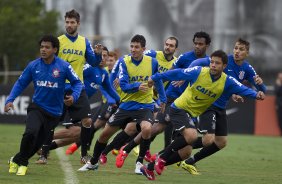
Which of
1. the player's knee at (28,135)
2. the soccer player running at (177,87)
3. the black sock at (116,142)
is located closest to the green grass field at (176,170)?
the black sock at (116,142)

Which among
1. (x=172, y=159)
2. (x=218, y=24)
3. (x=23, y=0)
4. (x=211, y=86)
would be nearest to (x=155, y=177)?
(x=172, y=159)

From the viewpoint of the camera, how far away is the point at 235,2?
49.9 meters

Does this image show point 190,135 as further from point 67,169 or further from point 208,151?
point 67,169

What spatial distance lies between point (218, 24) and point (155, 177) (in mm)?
35741

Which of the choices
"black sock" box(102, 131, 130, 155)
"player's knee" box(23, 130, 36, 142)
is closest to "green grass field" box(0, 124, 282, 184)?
"black sock" box(102, 131, 130, 155)

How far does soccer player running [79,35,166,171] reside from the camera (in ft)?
47.6

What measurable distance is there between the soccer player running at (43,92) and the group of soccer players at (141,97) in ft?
0.05

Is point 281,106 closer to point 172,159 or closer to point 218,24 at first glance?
point 172,159

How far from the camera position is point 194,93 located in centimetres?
1374

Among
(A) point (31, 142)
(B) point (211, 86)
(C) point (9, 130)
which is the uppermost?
(B) point (211, 86)

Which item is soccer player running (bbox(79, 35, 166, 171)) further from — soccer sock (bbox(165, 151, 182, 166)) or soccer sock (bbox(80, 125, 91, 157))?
soccer sock (bbox(80, 125, 91, 157))

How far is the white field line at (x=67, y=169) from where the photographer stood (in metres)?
12.8

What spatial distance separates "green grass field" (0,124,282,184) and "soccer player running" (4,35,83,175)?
0.40 meters

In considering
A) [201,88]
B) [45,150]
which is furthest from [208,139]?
[45,150]
